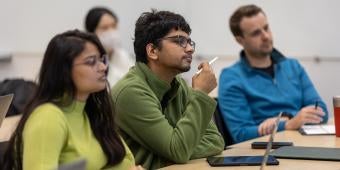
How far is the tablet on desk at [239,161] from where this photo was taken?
2.31 meters

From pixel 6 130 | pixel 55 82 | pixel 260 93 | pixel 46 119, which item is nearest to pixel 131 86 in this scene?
pixel 55 82

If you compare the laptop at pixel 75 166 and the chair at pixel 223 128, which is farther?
the chair at pixel 223 128

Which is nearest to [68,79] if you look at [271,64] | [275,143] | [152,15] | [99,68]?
[99,68]

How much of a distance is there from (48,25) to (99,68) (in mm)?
3978

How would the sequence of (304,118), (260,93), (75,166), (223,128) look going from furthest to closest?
(260,93), (223,128), (304,118), (75,166)

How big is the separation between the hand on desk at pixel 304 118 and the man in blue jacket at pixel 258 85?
208mm

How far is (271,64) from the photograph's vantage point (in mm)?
3844

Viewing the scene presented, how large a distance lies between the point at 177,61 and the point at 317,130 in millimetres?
962

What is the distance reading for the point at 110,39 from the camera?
5.46 meters

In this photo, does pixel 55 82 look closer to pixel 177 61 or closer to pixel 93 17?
pixel 177 61

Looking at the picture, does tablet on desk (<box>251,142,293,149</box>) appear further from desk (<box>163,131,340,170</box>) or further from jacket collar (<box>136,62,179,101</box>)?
jacket collar (<box>136,62,179,101</box>)

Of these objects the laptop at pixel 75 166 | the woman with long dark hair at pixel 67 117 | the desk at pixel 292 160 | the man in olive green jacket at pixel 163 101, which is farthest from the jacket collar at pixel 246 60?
the laptop at pixel 75 166

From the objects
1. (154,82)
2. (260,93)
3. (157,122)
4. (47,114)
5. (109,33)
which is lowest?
(260,93)

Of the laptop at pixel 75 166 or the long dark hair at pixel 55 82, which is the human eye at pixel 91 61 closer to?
the long dark hair at pixel 55 82
